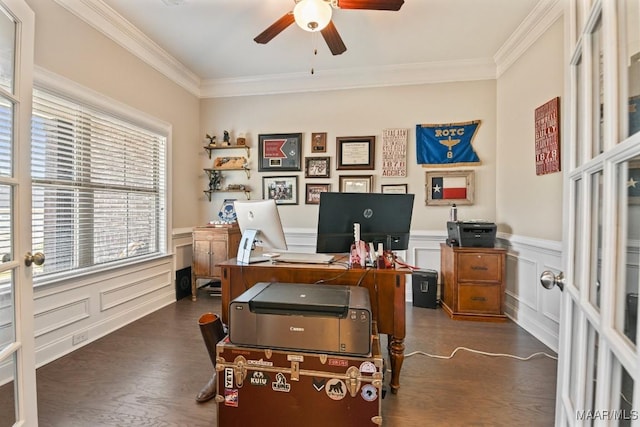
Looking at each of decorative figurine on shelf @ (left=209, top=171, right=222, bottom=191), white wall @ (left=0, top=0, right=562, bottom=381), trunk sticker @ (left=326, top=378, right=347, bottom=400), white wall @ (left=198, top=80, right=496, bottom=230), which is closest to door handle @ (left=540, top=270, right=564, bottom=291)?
trunk sticker @ (left=326, top=378, right=347, bottom=400)

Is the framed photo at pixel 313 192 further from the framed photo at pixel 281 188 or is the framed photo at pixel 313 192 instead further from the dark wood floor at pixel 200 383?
the dark wood floor at pixel 200 383

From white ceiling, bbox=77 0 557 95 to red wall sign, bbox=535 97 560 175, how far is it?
32.9 inches

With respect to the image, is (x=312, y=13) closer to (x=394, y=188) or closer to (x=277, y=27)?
(x=277, y=27)

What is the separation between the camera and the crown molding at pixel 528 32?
244 centimetres

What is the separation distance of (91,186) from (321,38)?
2.55 m

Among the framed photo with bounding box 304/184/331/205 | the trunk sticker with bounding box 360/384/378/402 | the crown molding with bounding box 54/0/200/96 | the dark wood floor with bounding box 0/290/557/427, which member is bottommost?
the dark wood floor with bounding box 0/290/557/427

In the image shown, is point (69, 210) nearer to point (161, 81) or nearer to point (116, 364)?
point (116, 364)

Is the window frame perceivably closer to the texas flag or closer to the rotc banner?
the rotc banner

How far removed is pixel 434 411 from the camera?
1.66 m

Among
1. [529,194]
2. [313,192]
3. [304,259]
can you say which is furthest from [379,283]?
[313,192]

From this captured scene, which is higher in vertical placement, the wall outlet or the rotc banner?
the rotc banner

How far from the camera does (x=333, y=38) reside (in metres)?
2.33

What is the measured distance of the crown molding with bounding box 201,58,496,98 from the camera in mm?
3469

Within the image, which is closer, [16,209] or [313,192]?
[16,209]
